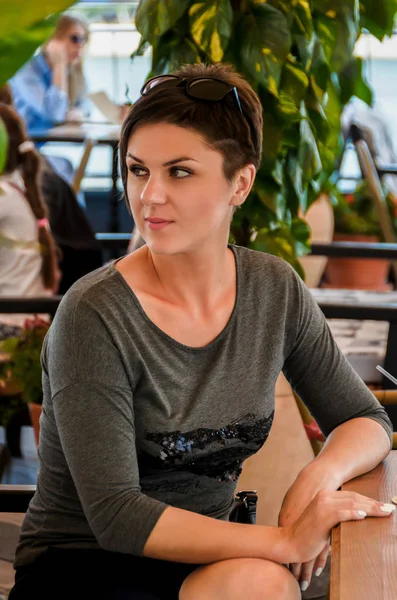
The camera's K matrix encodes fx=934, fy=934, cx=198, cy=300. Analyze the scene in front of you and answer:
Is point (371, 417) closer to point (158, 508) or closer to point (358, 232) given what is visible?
point (158, 508)

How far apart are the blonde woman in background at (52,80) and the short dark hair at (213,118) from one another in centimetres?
362

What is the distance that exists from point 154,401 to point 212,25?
86 centimetres

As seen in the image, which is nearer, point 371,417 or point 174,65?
point 371,417

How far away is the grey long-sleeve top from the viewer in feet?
4.18

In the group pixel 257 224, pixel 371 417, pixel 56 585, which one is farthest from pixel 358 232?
pixel 56 585

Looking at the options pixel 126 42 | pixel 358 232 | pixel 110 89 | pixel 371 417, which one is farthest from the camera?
pixel 110 89

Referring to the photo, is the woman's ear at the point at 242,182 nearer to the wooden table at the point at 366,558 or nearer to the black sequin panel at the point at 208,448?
the black sequin panel at the point at 208,448

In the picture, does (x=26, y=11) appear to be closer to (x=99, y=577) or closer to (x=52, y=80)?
(x=99, y=577)

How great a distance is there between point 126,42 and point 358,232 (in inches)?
90.8

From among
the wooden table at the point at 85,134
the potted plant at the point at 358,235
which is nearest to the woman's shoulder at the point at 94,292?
the wooden table at the point at 85,134

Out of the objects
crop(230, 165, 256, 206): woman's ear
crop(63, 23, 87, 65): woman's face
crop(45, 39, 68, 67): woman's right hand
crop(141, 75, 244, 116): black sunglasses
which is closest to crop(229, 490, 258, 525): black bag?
crop(230, 165, 256, 206): woman's ear

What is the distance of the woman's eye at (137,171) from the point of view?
4.55ft

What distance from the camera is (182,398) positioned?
1.38 meters

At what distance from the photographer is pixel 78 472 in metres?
1.28
